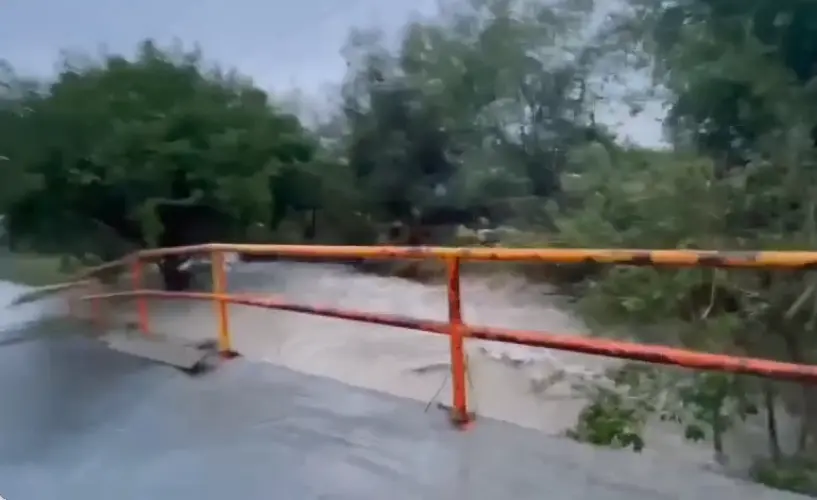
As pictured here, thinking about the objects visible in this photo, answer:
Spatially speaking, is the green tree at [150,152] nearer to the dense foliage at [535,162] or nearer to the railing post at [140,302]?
the dense foliage at [535,162]

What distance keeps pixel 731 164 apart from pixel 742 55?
0.47 metres

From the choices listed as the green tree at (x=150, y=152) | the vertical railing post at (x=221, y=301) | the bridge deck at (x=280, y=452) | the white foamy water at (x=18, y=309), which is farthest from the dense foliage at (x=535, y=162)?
the vertical railing post at (x=221, y=301)

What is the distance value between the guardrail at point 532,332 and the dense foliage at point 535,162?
44.2 inches

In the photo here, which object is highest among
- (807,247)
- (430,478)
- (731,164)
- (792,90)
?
(792,90)

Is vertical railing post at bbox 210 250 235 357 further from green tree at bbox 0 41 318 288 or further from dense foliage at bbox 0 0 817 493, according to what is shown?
green tree at bbox 0 41 318 288

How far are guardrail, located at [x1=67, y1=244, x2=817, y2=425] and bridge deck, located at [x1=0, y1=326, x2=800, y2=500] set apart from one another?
265 mm

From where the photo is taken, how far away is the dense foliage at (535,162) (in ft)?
10.1

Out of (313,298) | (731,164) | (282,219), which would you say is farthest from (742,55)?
(282,219)

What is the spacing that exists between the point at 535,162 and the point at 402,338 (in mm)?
1238

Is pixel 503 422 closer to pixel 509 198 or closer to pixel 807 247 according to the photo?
pixel 807 247

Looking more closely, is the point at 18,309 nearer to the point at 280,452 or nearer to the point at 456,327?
the point at 280,452

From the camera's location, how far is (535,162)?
4242 millimetres

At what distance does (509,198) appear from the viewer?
4.24 m

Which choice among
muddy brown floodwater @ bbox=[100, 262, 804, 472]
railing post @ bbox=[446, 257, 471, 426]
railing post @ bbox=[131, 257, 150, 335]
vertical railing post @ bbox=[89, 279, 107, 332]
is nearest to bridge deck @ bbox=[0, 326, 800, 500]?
railing post @ bbox=[446, 257, 471, 426]
